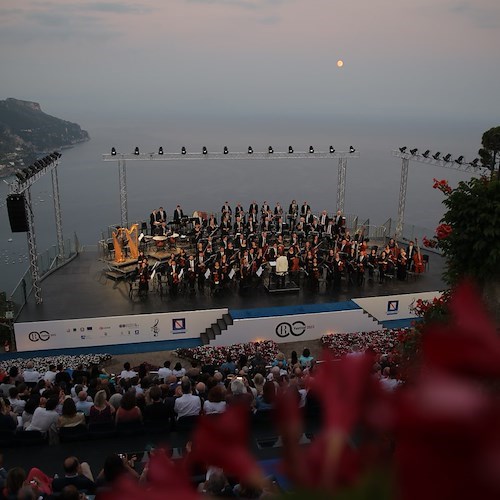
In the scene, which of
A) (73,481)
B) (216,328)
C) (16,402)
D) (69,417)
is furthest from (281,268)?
(73,481)

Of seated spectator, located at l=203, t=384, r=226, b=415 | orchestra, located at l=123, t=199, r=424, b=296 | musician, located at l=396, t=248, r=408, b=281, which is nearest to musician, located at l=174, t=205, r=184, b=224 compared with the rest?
orchestra, located at l=123, t=199, r=424, b=296

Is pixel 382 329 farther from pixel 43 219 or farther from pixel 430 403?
pixel 43 219

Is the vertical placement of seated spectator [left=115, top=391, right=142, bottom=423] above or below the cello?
above

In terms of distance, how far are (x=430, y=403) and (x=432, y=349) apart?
0.13 ft

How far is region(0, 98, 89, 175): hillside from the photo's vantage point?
173 ft

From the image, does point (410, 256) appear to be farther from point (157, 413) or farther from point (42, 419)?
point (42, 419)

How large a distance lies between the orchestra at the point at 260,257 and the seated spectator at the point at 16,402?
8.09 m

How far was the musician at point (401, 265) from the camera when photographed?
57.6ft

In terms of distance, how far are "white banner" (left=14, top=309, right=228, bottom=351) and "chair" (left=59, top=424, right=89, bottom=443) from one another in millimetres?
7559

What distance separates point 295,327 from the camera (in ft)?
48.6

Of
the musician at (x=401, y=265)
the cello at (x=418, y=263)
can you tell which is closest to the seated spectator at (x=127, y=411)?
the musician at (x=401, y=265)

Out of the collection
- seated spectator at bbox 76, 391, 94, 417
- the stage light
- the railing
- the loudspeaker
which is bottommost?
the railing

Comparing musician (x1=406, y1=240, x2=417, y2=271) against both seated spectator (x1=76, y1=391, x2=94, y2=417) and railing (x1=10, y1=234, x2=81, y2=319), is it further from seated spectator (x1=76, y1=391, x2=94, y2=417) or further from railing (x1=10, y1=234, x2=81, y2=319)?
seated spectator (x1=76, y1=391, x2=94, y2=417)

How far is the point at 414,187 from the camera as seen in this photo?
63.8 metres
